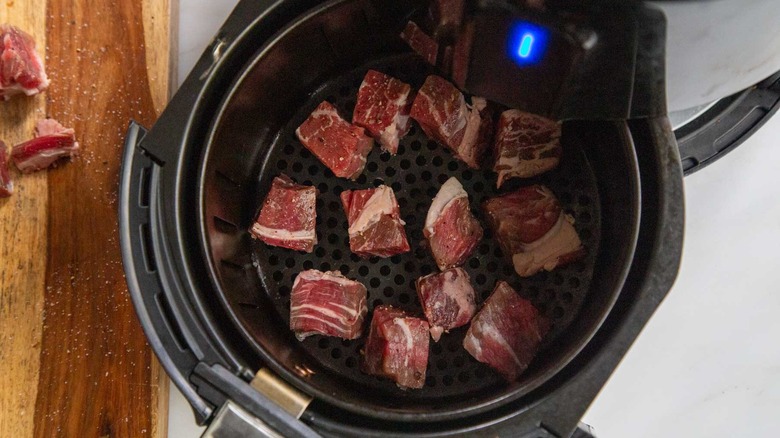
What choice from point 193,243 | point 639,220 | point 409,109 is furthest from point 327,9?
point 639,220

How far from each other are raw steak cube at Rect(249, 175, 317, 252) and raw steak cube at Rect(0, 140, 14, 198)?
1.60 feet

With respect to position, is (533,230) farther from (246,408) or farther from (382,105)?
(246,408)

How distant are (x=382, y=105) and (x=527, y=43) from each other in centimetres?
47

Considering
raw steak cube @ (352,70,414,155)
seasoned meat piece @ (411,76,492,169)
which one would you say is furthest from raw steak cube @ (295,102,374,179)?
seasoned meat piece @ (411,76,492,169)

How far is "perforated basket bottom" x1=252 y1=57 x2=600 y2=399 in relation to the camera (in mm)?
1145

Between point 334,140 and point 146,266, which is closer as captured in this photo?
point 146,266

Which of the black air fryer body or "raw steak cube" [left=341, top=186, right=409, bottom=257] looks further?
"raw steak cube" [left=341, top=186, right=409, bottom=257]

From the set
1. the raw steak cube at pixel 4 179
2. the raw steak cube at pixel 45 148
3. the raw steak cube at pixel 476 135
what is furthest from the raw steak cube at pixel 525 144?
the raw steak cube at pixel 4 179

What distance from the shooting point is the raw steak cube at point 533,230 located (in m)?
1.13

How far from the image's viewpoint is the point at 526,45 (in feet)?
2.47

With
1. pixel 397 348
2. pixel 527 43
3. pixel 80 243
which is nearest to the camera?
pixel 527 43

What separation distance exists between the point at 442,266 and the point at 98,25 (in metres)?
0.85

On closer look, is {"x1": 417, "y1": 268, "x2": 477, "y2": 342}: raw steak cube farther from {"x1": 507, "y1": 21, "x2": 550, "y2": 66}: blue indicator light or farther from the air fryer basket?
{"x1": 507, "y1": 21, "x2": 550, "y2": 66}: blue indicator light

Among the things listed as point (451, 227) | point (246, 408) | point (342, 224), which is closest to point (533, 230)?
point (451, 227)
